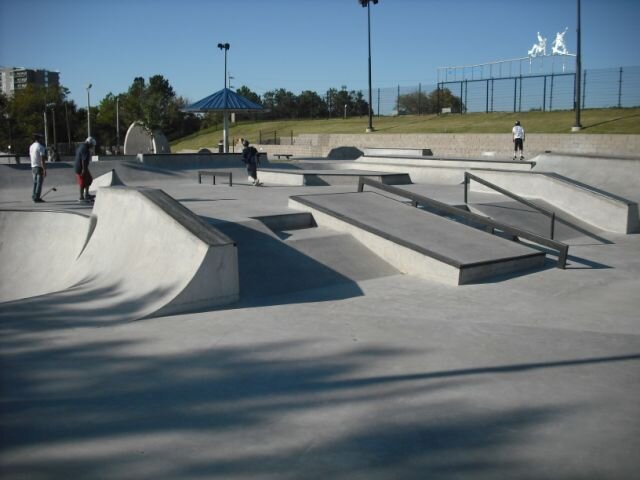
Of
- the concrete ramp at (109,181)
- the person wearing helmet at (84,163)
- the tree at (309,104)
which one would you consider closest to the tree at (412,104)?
the tree at (309,104)

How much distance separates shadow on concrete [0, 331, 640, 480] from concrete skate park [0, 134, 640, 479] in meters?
0.02

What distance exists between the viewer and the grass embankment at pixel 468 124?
3030 centimetres

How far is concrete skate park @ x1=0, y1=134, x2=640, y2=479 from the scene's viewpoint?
12.0ft

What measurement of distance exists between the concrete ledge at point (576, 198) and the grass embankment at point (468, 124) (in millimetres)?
15108

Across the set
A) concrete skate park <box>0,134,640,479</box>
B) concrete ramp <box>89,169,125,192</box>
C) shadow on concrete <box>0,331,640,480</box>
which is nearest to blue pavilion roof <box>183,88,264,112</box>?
concrete ramp <box>89,169,125,192</box>

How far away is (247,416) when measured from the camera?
414cm

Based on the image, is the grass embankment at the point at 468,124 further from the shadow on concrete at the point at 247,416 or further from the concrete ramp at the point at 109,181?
the shadow on concrete at the point at 247,416

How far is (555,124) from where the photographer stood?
32.6 m

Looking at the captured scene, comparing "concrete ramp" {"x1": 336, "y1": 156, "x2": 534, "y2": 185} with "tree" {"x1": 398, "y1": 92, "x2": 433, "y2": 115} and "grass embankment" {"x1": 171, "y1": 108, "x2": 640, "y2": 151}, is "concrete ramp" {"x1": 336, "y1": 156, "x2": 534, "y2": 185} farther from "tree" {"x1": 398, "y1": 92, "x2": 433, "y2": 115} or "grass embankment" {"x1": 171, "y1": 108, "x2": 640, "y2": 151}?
"tree" {"x1": 398, "y1": 92, "x2": 433, "y2": 115}

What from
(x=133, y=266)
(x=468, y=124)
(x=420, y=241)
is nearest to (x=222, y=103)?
Result: (x=468, y=124)

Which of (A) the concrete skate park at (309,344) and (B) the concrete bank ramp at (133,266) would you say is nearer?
(A) the concrete skate park at (309,344)

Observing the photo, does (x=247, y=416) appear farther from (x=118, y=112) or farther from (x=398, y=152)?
(x=118, y=112)

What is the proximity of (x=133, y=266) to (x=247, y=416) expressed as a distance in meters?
4.10

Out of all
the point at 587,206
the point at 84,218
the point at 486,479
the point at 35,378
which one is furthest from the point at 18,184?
the point at 486,479
